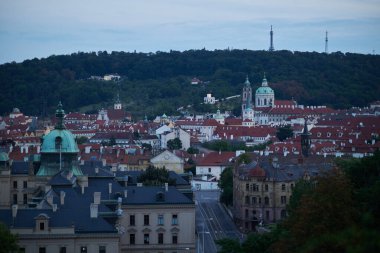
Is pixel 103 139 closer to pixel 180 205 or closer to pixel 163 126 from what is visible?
pixel 163 126

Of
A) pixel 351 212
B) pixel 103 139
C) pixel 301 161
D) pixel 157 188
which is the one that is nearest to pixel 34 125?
pixel 103 139

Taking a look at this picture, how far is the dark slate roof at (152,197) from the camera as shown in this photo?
56.5 metres

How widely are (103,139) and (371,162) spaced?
353 ft

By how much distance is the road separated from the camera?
63.9m

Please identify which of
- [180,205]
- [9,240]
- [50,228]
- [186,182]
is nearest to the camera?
[9,240]

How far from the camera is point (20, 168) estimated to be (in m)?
69.7

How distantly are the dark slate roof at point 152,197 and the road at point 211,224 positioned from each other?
4.23m

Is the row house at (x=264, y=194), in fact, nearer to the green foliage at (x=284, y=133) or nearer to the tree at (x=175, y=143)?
the tree at (x=175, y=143)

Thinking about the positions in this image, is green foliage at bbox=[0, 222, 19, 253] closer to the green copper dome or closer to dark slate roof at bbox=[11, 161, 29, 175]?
the green copper dome

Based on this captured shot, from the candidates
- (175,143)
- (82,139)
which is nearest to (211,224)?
(175,143)

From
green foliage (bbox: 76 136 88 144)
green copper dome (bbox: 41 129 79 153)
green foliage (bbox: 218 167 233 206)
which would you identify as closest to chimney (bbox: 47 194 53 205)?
green copper dome (bbox: 41 129 79 153)

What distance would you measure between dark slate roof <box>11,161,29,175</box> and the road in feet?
37.0

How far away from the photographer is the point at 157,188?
5759 centimetres

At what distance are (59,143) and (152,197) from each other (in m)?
8.37
